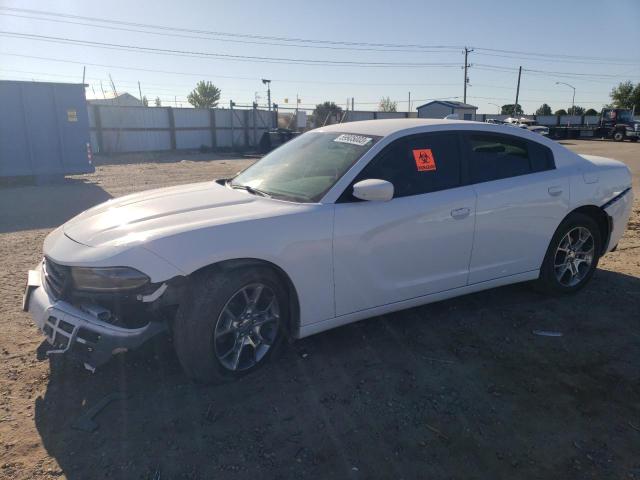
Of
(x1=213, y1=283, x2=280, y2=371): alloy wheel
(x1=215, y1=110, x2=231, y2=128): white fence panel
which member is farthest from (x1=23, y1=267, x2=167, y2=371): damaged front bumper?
(x1=215, y1=110, x2=231, y2=128): white fence panel

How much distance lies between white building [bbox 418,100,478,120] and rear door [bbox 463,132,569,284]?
4433 centimetres

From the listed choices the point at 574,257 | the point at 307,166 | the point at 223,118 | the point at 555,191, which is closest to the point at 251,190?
the point at 307,166

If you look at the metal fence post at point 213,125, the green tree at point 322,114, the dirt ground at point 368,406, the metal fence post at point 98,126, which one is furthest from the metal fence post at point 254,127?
the dirt ground at point 368,406

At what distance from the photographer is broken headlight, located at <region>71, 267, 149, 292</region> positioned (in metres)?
2.83

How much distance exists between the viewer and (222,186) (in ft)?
14.0

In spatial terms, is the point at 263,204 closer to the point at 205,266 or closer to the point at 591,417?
the point at 205,266

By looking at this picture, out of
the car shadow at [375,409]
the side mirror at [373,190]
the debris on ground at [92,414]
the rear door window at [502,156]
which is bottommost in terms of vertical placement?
the car shadow at [375,409]

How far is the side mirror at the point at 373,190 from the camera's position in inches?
132

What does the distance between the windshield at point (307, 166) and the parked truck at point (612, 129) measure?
43.5 meters

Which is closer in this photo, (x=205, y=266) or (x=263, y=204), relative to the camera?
Answer: (x=205, y=266)

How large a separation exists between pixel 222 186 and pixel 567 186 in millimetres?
3043

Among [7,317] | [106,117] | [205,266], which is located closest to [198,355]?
[205,266]

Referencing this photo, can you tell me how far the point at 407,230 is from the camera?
11.9ft

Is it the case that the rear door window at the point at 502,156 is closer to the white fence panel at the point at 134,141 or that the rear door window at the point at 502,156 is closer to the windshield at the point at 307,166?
the windshield at the point at 307,166
